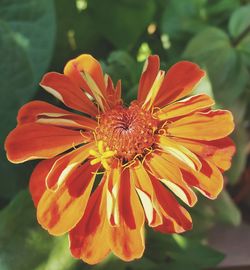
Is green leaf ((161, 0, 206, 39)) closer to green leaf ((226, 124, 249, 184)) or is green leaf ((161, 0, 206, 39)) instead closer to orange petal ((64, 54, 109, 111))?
green leaf ((226, 124, 249, 184))

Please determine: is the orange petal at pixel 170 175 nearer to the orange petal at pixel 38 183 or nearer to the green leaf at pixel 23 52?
the orange petal at pixel 38 183

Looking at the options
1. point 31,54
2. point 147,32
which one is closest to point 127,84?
point 31,54

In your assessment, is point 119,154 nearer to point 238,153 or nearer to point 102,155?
point 102,155

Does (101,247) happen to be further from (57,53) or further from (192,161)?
(57,53)

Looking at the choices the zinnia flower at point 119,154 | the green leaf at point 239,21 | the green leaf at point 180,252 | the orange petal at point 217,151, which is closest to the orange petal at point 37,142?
the zinnia flower at point 119,154

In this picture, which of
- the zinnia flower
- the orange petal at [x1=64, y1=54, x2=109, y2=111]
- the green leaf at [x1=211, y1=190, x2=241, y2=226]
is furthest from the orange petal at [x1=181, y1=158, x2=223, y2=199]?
the green leaf at [x1=211, y1=190, x2=241, y2=226]
